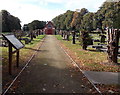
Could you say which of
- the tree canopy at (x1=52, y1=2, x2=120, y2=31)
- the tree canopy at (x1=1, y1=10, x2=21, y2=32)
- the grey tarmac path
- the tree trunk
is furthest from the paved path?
the tree canopy at (x1=1, y1=10, x2=21, y2=32)

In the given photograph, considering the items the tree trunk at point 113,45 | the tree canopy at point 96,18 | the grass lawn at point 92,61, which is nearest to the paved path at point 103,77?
the grass lawn at point 92,61

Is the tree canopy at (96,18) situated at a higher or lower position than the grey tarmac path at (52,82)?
higher

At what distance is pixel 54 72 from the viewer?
34.1ft

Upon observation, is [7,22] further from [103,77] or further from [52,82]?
[52,82]

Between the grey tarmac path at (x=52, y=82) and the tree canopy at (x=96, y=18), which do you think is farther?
the tree canopy at (x=96, y=18)

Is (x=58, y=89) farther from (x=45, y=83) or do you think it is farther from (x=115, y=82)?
(x=115, y=82)

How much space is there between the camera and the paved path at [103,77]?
8889 mm

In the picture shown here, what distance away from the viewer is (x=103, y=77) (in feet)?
31.6

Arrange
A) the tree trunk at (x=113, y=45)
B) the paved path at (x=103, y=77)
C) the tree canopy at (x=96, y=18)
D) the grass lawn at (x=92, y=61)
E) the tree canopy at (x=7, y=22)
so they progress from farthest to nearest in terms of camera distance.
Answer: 1. the tree canopy at (x=7, y=22)
2. the tree canopy at (x=96, y=18)
3. the tree trunk at (x=113, y=45)
4. the grass lawn at (x=92, y=61)
5. the paved path at (x=103, y=77)

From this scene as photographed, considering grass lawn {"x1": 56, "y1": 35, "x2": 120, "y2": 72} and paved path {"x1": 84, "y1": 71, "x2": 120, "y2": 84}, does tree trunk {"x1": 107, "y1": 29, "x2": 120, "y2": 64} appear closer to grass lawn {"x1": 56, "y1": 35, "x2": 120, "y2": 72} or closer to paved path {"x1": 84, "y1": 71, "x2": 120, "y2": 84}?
grass lawn {"x1": 56, "y1": 35, "x2": 120, "y2": 72}

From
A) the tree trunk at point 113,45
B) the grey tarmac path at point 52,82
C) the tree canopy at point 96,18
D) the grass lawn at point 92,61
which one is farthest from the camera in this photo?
the tree canopy at point 96,18

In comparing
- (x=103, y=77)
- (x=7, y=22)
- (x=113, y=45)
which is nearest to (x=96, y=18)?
(x=7, y=22)

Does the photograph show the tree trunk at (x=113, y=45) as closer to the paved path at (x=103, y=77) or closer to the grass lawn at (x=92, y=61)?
the grass lawn at (x=92, y=61)

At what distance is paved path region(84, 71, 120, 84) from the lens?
29.2 ft
